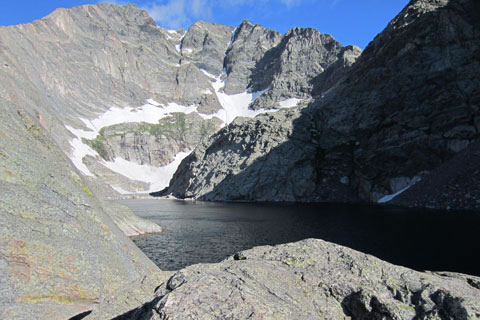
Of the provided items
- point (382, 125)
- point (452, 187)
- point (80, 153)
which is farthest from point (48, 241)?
point (80, 153)

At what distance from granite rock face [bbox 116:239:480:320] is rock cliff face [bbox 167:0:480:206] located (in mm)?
76353

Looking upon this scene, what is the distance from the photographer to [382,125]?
278ft

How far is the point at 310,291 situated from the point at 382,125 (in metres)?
89.3

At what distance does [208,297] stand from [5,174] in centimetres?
860

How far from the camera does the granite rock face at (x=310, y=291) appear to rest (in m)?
4.92

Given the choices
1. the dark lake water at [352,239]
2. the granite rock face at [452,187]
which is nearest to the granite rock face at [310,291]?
the dark lake water at [352,239]

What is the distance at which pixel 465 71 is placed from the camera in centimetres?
Result: 7406

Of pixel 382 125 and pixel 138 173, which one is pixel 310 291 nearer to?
pixel 382 125

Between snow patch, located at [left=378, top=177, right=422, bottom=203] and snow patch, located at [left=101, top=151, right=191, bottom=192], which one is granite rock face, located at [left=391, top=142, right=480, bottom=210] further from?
snow patch, located at [left=101, top=151, right=191, bottom=192]

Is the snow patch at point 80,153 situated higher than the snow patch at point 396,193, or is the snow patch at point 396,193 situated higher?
the snow patch at point 80,153

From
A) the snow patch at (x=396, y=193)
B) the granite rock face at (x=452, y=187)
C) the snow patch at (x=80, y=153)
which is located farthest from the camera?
the snow patch at (x=80, y=153)

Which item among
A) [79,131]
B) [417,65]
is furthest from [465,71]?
[79,131]

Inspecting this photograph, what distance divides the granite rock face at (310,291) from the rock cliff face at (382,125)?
7635 cm

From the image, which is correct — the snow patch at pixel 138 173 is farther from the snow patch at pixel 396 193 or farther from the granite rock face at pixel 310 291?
the granite rock face at pixel 310 291
